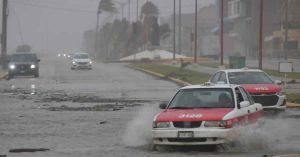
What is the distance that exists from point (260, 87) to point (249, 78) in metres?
1.21

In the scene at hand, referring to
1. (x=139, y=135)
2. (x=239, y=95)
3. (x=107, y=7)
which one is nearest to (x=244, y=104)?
(x=239, y=95)

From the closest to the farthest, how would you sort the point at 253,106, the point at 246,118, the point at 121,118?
1. the point at 246,118
2. the point at 253,106
3. the point at 121,118

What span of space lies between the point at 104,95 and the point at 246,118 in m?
18.8

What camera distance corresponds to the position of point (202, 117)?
46.3 ft

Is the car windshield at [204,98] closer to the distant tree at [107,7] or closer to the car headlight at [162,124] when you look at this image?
the car headlight at [162,124]

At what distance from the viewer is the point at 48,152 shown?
1472 centimetres

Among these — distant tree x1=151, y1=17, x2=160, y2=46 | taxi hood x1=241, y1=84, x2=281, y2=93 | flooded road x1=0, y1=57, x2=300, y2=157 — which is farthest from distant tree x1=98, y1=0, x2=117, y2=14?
taxi hood x1=241, y1=84, x2=281, y2=93

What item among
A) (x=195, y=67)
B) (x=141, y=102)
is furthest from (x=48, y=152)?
→ (x=195, y=67)

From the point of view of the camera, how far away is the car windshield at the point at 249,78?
945 inches

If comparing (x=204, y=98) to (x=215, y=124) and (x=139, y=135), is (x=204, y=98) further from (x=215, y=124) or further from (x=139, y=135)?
(x=215, y=124)

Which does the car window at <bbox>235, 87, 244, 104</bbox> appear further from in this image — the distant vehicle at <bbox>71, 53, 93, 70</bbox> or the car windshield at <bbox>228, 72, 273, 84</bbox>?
the distant vehicle at <bbox>71, 53, 93, 70</bbox>

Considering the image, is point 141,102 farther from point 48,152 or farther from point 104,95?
point 48,152

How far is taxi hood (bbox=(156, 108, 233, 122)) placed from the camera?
555 inches

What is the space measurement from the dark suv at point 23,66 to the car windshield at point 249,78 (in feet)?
105
